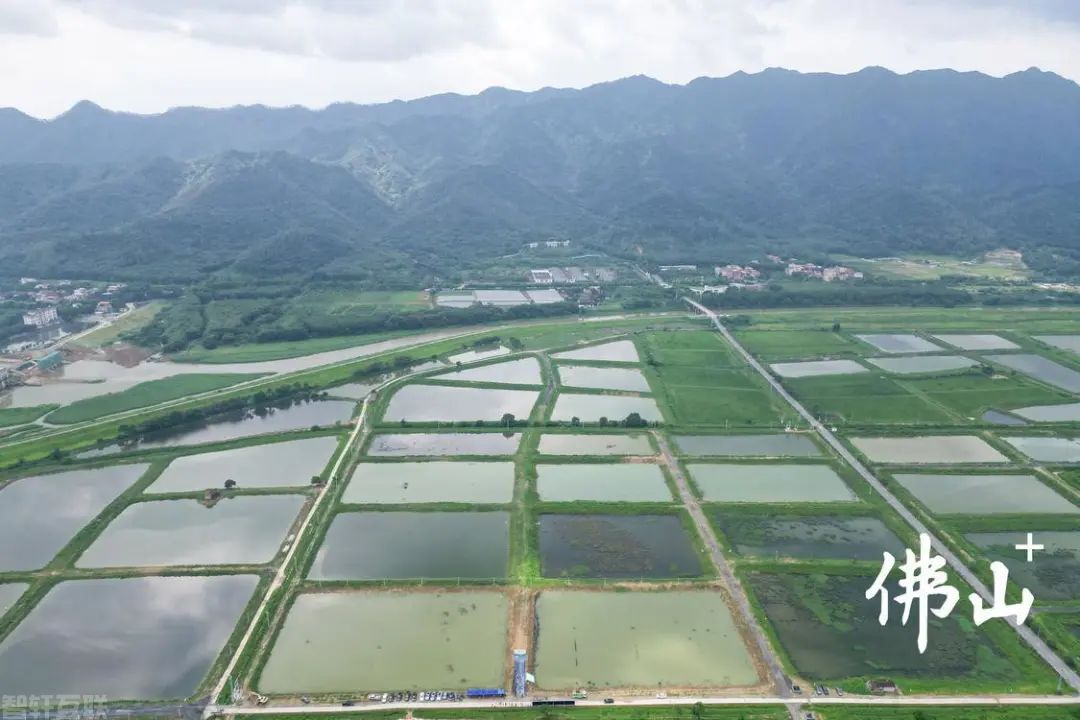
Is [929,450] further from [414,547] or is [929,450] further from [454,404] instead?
[414,547]

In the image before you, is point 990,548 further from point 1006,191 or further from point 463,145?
point 463,145

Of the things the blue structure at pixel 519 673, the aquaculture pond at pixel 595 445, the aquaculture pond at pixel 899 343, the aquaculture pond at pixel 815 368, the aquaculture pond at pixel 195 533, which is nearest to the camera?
the blue structure at pixel 519 673

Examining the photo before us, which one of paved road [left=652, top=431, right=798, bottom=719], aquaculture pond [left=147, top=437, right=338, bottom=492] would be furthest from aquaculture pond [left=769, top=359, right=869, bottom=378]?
aquaculture pond [left=147, top=437, right=338, bottom=492]

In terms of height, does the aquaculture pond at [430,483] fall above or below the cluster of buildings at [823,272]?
below

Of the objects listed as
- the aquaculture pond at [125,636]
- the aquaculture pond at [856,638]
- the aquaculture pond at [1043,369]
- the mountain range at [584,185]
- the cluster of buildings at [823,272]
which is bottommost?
the aquaculture pond at [856,638]

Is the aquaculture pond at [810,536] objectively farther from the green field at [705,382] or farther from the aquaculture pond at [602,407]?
the aquaculture pond at [602,407]

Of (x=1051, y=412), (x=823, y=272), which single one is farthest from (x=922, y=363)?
(x=823, y=272)

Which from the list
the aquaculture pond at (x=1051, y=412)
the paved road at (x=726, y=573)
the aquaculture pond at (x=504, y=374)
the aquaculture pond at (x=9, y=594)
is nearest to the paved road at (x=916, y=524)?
the paved road at (x=726, y=573)
